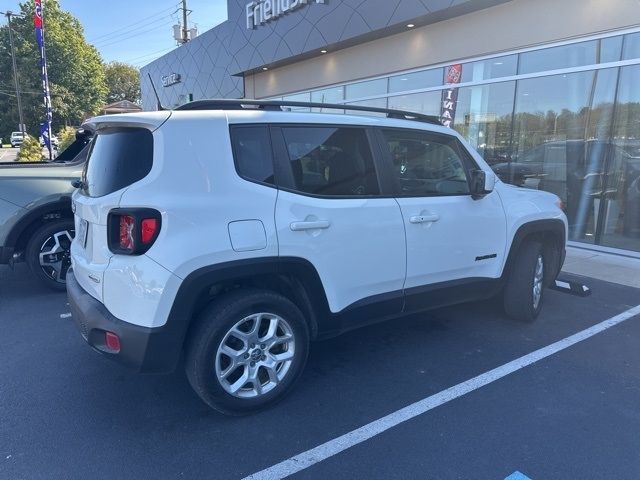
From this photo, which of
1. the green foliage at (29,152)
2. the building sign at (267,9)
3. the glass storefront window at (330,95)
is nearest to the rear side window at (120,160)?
the building sign at (267,9)

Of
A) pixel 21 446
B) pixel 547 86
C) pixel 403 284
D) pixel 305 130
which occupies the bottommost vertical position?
pixel 21 446

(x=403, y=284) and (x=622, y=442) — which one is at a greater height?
(x=403, y=284)

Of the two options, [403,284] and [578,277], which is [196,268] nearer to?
[403,284]

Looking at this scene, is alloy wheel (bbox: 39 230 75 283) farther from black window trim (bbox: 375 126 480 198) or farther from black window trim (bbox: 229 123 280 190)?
black window trim (bbox: 375 126 480 198)

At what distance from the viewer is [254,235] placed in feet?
9.18

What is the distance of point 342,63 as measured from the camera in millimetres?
12312

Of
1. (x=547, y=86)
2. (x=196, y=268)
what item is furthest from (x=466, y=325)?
(x=547, y=86)

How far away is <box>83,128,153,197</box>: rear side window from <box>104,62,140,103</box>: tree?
240 ft

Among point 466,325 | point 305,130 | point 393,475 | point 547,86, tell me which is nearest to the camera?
point 393,475

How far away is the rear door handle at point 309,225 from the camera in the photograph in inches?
115

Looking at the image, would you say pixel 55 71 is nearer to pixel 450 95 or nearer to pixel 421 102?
pixel 421 102

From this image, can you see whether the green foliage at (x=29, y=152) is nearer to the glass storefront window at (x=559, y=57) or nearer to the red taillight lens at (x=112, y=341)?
the glass storefront window at (x=559, y=57)

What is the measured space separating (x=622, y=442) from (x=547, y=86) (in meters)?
6.83

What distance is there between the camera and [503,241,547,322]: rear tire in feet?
14.2
